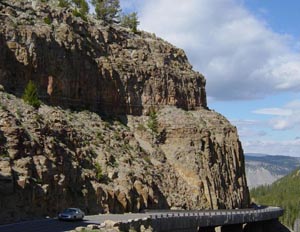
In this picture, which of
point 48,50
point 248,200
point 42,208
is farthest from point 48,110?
point 248,200

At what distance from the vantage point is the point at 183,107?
8000cm

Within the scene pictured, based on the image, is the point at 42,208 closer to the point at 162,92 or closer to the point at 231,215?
the point at 231,215

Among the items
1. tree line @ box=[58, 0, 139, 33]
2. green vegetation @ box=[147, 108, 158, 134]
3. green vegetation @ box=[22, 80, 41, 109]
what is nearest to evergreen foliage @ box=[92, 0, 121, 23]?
tree line @ box=[58, 0, 139, 33]

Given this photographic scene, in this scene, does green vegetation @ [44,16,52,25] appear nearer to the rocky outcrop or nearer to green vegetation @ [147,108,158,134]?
the rocky outcrop

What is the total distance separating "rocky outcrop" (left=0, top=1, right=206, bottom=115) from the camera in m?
59.9

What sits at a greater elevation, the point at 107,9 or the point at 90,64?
the point at 107,9

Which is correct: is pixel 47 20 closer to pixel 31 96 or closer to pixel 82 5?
pixel 31 96

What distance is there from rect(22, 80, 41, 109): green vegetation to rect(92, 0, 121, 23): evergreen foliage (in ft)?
111

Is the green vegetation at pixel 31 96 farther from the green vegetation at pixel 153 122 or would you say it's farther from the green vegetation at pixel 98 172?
the green vegetation at pixel 153 122

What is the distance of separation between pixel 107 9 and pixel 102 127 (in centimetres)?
3024

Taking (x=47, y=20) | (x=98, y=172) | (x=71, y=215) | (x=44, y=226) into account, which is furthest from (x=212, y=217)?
(x=47, y=20)

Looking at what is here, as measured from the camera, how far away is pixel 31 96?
55.8 metres

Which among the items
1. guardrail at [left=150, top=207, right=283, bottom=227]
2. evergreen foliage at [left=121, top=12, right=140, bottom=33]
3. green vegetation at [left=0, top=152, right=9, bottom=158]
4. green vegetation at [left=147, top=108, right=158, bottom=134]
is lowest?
guardrail at [left=150, top=207, right=283, bottom=227]

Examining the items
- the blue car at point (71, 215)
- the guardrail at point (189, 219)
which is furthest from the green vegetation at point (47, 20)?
the blue car at point (71, 215)
